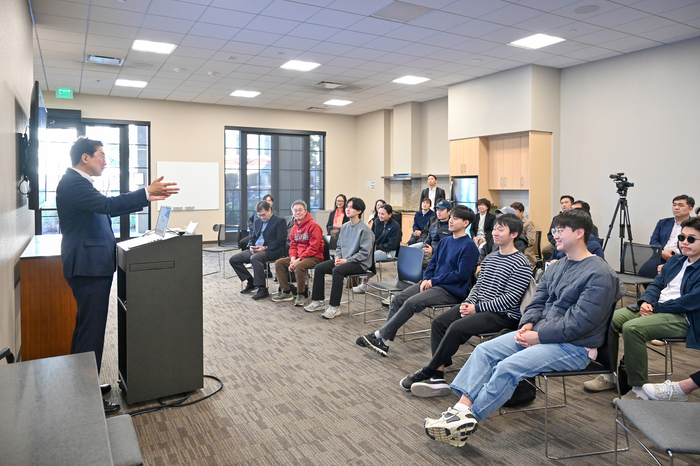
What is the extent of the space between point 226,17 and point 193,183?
6.63m

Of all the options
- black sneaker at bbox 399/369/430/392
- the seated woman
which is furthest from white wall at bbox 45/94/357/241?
black sneaker at bbox 399/369/430/392

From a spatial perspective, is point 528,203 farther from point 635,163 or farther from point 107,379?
point 107,379

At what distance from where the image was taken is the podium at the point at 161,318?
3160 millimetres

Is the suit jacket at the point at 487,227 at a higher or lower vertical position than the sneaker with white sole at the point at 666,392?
higher

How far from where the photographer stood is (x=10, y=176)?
3416mm

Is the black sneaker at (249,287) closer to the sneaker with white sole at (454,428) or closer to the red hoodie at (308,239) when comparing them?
the red hoodie at (308,239)

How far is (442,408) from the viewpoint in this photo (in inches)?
128

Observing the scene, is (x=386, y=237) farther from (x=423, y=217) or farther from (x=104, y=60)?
(x=104, y=60)

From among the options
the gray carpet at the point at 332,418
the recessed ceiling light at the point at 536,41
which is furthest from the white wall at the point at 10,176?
the recessed ceiling light at the point at 536,41

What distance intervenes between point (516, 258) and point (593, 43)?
17.9 ft

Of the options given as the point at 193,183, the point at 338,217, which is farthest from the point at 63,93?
the point at 338,217

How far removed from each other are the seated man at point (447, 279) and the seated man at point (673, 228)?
2773mm

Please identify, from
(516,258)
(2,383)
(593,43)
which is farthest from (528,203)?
(2,383)

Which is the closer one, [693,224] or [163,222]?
[693,224]
